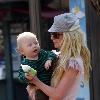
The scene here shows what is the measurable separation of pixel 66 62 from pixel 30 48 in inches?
14.2

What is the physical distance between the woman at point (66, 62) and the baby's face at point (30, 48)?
0.23 m

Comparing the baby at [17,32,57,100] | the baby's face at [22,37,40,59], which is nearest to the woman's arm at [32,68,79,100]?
the baby at [17,32,57,100]

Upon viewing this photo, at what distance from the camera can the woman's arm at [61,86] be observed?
3180 mm

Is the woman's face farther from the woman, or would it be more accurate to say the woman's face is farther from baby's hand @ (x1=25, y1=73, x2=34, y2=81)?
baby's hand @ (x1=25, y1=73, x2=34, y2=81)

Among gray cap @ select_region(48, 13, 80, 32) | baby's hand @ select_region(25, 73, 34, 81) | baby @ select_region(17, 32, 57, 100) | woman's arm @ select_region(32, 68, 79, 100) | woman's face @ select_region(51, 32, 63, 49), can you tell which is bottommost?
woman's arm @ select_region(32, 68, 79, 100)

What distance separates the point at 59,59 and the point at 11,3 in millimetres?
3925

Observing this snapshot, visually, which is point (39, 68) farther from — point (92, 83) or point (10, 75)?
point (10, 75)

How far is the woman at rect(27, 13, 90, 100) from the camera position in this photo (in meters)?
3.19

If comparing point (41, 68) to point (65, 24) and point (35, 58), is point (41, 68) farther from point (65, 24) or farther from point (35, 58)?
point (65, 24)

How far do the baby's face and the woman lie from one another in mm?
229

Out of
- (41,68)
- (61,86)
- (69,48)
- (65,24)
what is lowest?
(61,86)

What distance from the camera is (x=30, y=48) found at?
136 inches

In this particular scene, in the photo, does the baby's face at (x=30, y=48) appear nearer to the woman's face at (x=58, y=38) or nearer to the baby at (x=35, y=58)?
the baby at (x=35, y=58)

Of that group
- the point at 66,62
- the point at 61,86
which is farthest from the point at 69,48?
the point at 61,86
